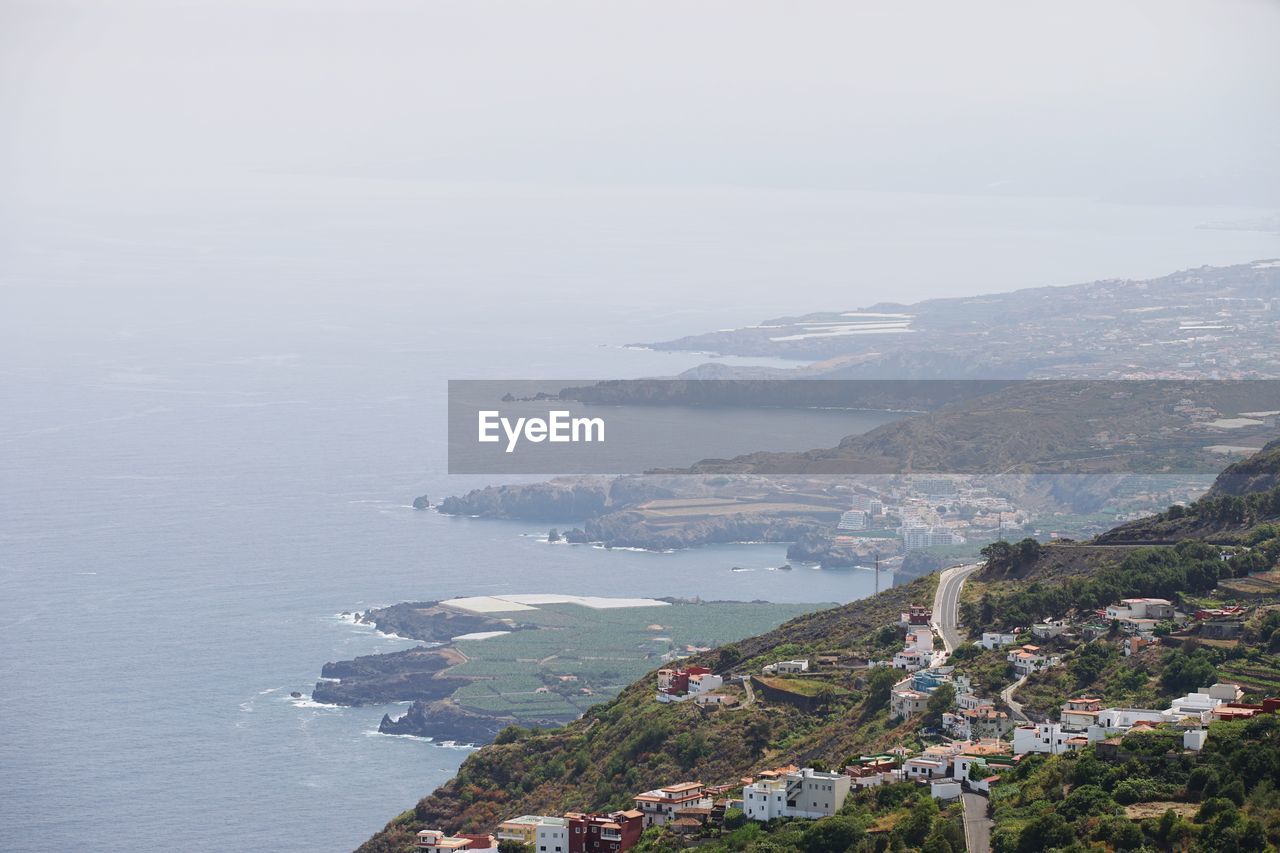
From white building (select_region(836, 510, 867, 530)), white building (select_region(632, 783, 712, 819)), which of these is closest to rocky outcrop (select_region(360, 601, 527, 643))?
white building (select_region(836, 510, 867, 530))

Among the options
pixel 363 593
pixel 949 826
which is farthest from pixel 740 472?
pixel 949 826

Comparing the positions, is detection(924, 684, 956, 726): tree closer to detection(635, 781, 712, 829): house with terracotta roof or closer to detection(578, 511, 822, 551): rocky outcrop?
detection(635, 781, 712, 829): house with terracotta roof

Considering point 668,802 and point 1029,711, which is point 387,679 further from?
point 668,802

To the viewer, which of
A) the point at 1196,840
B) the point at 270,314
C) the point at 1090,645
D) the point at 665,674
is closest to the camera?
the point at 1196,840

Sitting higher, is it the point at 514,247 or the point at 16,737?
the point at 514,247

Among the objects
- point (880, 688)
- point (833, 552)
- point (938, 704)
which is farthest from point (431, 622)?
point (938, 704)

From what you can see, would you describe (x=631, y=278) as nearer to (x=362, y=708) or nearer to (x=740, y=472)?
(x=740, y=472)
